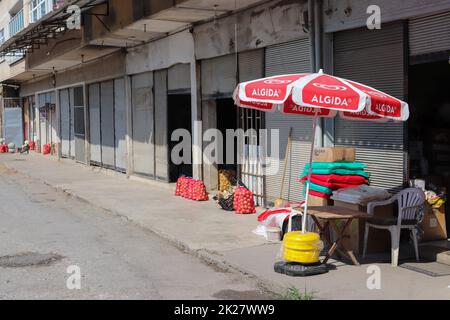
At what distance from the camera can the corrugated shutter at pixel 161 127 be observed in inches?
611

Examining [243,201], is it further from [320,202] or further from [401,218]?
[401,218]

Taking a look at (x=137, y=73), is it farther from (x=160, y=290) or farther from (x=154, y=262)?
(x=160, y=290)

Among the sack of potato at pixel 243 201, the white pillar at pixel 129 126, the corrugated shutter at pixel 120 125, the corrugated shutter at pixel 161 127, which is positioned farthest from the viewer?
the corrugated shutter at pixel 120 125

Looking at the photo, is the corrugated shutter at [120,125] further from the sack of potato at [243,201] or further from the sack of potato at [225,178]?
the sack of potato at [243,201]

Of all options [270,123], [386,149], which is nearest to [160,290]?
[386,149]

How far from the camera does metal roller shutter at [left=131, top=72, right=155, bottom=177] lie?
16.4 meters

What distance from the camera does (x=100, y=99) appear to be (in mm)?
20453

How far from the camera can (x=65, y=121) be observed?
26.0 metres

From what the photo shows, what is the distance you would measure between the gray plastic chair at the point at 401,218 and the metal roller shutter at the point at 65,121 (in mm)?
20295

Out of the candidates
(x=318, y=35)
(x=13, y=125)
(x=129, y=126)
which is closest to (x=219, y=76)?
(x=318, y=35)

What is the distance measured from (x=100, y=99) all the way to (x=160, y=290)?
15197mm

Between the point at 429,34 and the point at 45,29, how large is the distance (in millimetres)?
14232

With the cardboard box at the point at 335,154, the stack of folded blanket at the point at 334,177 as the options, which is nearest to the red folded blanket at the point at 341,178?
the stack of folded blanket at the point at 334,177

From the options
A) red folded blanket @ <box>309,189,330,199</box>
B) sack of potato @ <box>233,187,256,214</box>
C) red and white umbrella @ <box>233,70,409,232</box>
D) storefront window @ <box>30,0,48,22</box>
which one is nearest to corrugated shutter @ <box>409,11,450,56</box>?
red and white umbrella @ <box>233,70,409,232</box>
